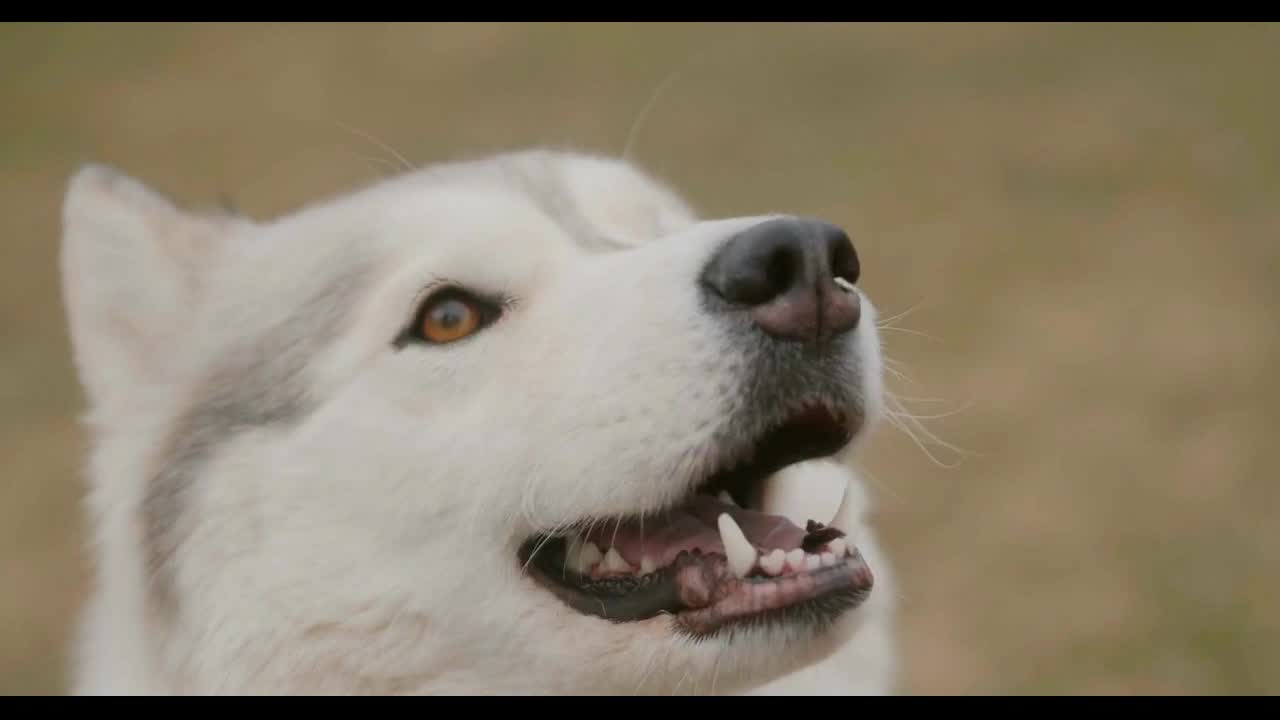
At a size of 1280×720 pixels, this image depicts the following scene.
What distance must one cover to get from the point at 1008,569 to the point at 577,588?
211 inches

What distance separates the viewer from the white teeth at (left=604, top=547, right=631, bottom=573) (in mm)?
3480

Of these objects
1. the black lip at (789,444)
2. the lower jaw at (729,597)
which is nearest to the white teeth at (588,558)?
the lower jaw at (729,597)

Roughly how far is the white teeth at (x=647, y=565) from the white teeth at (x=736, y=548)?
0.21 m

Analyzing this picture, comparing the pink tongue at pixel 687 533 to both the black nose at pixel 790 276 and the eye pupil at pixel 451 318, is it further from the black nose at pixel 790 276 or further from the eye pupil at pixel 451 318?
the eye pupil at pixel 451 318

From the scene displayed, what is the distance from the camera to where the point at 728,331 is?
3293 mm

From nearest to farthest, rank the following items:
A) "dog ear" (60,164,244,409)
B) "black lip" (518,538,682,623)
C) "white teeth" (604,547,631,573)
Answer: "black lip" (518,538,682,623) < "white teeth" (604,547,631,573) < "dog ear" (60,164,244,409)

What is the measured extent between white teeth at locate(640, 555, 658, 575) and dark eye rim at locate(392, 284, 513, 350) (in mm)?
669

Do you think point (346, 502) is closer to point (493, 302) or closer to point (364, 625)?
point (364, 625)

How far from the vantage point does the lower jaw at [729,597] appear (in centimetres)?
327

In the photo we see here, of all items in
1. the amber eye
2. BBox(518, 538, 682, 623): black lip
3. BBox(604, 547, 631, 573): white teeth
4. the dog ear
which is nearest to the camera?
BBox(518, 538, 682, 623): black lip

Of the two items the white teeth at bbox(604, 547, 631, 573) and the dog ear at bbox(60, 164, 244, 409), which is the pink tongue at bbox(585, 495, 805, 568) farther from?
the dog ear at bbox(60, 164, 244, 409)

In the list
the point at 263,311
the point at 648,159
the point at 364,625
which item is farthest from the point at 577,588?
the point at 648,159

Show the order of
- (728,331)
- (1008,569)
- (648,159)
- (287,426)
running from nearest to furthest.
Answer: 1. (728,331)
2. (287,426)
3. (1008,569)
4. (648,159)

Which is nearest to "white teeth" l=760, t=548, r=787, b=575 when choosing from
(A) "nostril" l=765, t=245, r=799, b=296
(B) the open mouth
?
(B) the open mouth
